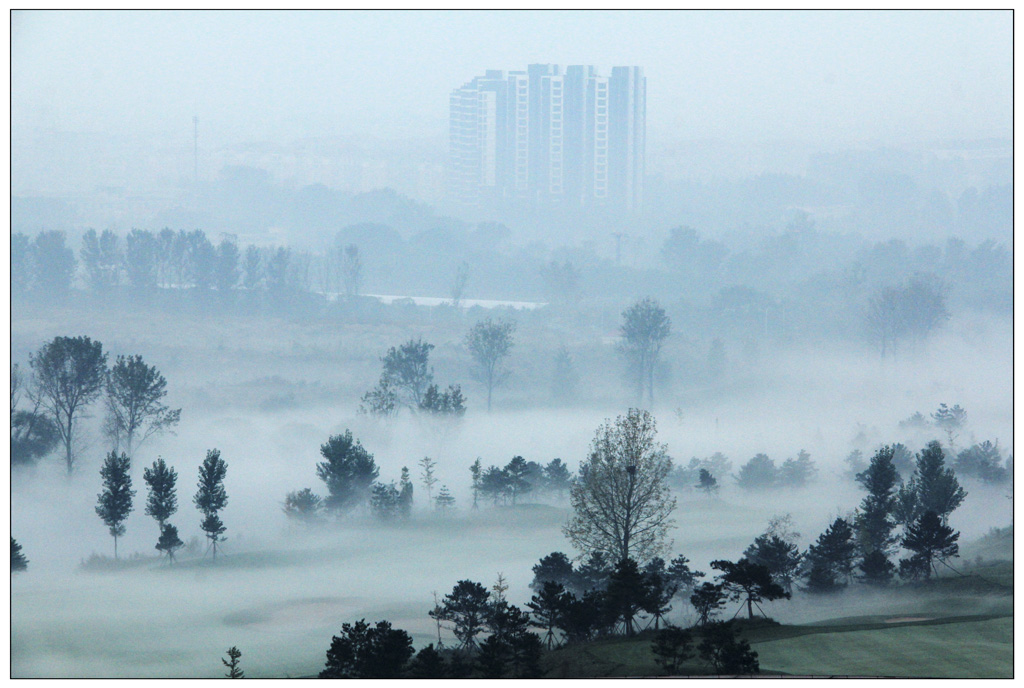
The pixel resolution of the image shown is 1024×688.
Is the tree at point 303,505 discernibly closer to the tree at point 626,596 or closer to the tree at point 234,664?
the tree at point 234,664

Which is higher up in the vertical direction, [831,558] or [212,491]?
[212,491]

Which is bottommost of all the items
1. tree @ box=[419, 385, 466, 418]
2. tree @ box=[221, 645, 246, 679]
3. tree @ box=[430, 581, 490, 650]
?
tree @ box=[221, 645, 246, 679]

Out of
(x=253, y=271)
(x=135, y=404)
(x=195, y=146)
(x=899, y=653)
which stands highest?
(x=195, y=146)

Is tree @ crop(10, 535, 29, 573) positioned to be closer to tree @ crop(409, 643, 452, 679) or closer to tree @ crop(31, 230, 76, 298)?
tree @ crop(31, 230, 76, 298)

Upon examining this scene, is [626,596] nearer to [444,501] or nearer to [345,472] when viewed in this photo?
[444,501]

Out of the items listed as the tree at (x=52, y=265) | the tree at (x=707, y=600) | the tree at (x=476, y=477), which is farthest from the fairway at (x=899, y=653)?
the tree at (x=52, y=265)

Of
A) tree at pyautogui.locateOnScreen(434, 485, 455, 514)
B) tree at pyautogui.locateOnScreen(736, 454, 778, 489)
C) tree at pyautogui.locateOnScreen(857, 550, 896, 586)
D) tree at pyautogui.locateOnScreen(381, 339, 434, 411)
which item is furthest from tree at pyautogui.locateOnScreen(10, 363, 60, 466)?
tree at pyautogui.locateOnScreen(857, 550, 896, 586)

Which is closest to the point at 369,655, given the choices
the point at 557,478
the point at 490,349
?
the point at 557,478
